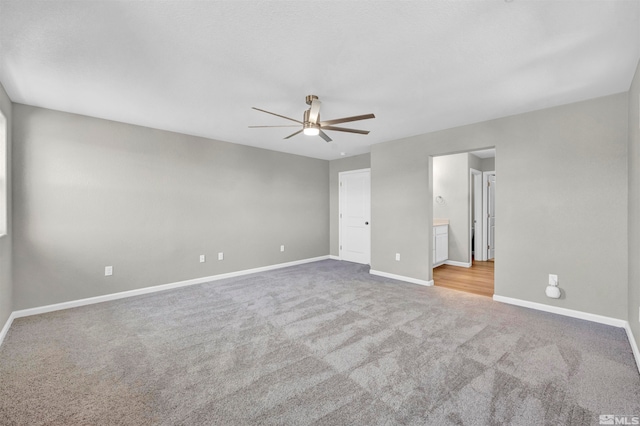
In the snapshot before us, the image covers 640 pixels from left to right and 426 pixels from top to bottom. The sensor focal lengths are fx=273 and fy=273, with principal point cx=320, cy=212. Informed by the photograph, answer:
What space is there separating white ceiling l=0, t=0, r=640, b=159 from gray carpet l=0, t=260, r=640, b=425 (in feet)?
7.98

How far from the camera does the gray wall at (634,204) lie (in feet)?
7.46

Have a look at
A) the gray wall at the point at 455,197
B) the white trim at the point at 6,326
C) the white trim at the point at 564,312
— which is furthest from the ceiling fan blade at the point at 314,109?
the gray wall at the point at 455,197

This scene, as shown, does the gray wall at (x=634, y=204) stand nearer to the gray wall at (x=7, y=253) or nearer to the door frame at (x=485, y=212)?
the door frame at (x=485, y=212)

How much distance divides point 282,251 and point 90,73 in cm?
411

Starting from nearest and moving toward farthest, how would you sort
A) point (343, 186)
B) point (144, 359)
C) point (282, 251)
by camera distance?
point (144, 359) < point (282, 251) < point (343, 186)

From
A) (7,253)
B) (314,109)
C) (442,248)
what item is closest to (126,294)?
(7,253)

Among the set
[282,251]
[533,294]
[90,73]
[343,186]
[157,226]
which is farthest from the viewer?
[343,186]

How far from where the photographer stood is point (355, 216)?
6.29 m

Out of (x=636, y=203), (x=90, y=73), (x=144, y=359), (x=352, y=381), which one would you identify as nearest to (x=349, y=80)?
(x=90, y=73)

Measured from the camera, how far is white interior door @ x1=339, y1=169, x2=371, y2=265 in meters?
6.06

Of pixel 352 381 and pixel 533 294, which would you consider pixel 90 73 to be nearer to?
pixel 352 381

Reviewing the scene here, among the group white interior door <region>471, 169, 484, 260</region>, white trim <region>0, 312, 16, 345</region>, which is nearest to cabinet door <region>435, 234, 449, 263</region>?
white interior door <region>471, 169, 484, 260</region>

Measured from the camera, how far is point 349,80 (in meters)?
2.55

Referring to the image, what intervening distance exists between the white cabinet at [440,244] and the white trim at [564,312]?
1.97 metres
